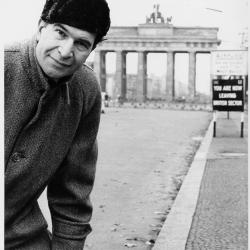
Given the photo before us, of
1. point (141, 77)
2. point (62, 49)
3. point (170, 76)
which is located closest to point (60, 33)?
point (62, 49)

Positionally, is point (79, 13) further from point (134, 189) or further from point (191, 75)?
point (191, 75)

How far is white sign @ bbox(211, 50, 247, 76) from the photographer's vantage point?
13859 millimetres

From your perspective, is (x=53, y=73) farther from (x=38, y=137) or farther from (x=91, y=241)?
(x=91, y=241)

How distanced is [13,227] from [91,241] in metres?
3.23

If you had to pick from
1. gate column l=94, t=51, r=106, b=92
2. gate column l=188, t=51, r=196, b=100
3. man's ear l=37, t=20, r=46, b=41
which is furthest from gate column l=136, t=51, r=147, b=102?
man's ear l=37, t=20, r=46, b=41

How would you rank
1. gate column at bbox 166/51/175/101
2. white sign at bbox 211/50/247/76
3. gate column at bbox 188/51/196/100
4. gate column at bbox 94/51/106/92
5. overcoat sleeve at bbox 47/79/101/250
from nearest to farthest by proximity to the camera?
overcoat sleeve at bbox 47/79/101/250, white sign at bbox 211/50/247/76, gate column at bbox 188/51/196/100, gate column at bbox 166/51/175/101, gate column at bbox 94/51/106/92

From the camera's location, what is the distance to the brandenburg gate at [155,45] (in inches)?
3012

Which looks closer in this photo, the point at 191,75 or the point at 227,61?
the point at 227,61

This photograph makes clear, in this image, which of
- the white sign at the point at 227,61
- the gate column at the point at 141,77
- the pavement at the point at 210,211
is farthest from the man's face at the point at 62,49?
the gate column at the point at 141,77

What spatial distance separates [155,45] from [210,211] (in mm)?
73160

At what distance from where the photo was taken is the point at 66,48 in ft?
6.15

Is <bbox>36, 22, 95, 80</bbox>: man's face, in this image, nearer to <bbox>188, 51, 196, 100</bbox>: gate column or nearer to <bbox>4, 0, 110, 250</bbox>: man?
<bbox>4, 0, 110, 250</bbox>: man

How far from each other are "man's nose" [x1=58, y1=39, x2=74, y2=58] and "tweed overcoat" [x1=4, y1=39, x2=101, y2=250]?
0.10 m

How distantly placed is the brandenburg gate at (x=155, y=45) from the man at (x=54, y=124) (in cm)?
7354
